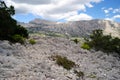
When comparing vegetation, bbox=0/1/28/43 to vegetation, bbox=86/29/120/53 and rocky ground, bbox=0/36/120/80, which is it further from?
vegetation, bbox=86/29/120/53

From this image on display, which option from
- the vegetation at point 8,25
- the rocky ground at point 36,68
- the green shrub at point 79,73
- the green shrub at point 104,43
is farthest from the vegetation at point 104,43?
the green shrub at point 79,73

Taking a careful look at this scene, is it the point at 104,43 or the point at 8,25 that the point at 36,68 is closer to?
the point at 8,25

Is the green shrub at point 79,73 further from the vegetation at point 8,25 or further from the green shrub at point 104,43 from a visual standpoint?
the green shrub at point 104,43

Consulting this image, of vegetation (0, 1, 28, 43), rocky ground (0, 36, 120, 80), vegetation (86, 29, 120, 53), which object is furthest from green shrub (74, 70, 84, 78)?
vegetation (86, 29, 120, 53)

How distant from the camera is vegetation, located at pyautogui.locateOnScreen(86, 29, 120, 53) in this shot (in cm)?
3706

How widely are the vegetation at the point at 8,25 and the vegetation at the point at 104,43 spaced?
12.5 meters

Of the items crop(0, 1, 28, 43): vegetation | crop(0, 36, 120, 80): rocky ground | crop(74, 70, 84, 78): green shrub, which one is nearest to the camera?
crop(0, 36, 120, 80): rocky ground

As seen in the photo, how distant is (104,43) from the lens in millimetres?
37375

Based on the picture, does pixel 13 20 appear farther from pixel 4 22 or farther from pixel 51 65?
pixel 51 65

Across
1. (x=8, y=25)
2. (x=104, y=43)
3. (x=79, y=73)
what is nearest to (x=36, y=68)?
(x=79, y=73)

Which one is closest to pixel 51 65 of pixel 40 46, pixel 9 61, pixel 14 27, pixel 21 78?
pixel 9 61

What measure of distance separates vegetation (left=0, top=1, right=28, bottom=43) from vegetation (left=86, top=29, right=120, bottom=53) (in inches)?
490

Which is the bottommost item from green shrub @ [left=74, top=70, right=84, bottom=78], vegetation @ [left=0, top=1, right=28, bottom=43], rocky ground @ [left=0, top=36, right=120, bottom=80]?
green shrub @ [left=74, top=70, right=84, bottom=78]

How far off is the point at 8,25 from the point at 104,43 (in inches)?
663
